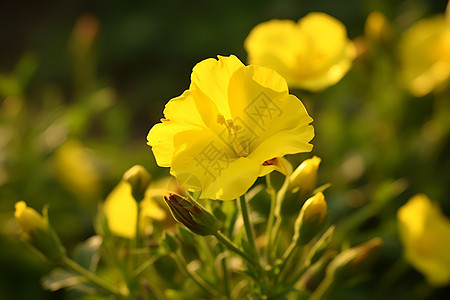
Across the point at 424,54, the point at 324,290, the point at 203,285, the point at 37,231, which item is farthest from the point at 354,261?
the point at 424,54

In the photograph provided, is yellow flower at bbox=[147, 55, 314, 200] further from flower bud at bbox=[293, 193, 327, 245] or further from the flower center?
flower bud at bbox=[293, 193, 327, 245]

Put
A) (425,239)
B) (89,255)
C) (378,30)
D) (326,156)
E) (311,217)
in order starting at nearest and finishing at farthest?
(311,217) < (89,255) < (425,239) < (378,30) < (326,156)

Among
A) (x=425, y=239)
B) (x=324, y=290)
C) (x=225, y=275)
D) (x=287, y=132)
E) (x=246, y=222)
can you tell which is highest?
(x=287, y=132)

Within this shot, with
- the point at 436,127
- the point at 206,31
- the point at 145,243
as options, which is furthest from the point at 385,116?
the point at 206,31

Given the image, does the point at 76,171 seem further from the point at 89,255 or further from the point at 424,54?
the point at 424,54

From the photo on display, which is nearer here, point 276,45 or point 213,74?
point 213,74

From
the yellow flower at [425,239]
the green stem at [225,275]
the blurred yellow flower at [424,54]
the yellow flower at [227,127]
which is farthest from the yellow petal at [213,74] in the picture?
the blurred yellow flower at [424,54]

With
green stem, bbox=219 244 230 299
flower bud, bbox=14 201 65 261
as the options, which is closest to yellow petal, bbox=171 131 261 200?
green stem, bbox=219 244 230 299

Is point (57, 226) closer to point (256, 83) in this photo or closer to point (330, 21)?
→ point (330, 21)
